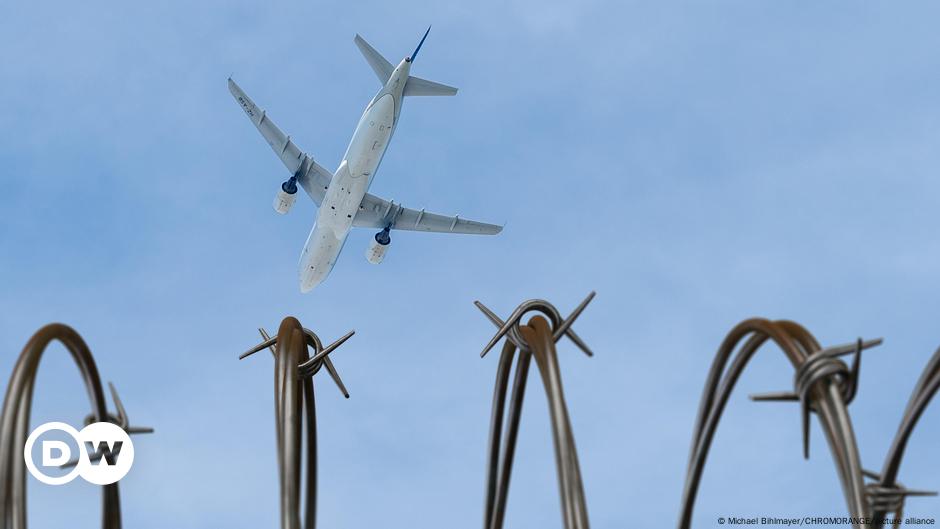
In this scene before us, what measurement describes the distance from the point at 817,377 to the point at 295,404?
5160 mm

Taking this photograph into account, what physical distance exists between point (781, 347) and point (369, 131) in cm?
5452

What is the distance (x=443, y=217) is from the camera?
75.7 m

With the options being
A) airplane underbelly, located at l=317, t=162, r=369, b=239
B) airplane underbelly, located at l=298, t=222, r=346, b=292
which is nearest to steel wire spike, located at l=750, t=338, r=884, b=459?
airplane underbelly, located at l=317, t=162, r=369, b=239

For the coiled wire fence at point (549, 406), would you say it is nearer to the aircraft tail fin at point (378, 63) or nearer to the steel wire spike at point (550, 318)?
the steel wire spike at point (550, 318)

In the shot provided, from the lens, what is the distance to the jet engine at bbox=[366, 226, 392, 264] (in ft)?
242

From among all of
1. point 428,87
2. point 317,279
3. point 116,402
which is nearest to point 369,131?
point 428,87

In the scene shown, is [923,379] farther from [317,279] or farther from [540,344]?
[317,279]

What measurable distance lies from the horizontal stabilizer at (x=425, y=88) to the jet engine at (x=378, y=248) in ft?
36.7

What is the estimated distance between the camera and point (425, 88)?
6819 cm

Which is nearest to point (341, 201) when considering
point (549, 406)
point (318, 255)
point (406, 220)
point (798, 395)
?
point (318, 255)

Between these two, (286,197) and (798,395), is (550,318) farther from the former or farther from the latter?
(286,197)

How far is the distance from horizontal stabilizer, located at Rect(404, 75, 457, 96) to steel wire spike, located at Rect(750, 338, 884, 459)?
59.0 m

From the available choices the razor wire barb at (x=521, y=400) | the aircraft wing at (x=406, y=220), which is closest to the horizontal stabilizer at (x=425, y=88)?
the aircraft wing at (x=406, y=220)

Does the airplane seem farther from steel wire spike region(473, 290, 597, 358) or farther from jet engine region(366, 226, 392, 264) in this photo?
Result: steel wire spike region(473, 290, 597, 358)
